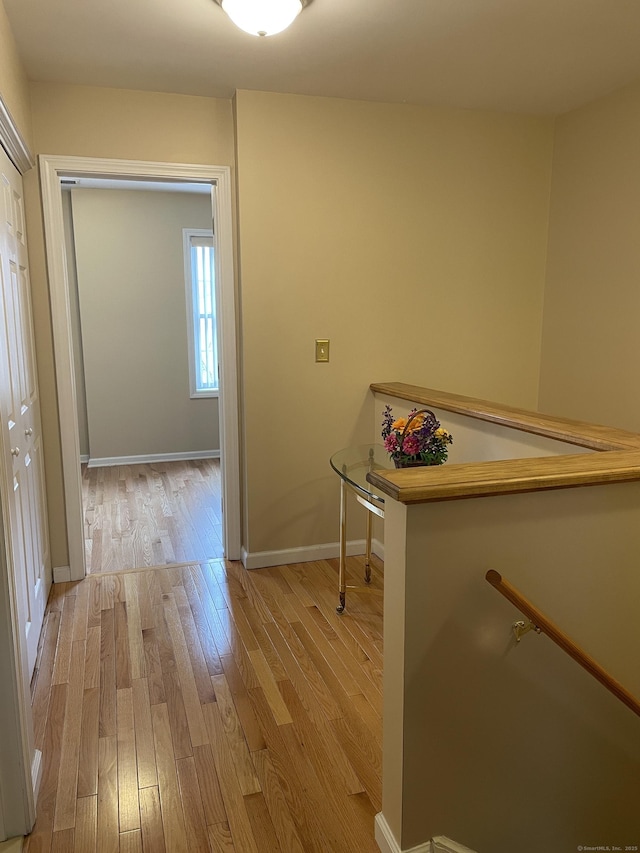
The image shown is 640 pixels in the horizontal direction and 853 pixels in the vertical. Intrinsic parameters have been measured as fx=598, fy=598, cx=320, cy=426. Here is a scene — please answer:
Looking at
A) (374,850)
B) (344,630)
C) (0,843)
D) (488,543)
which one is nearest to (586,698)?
(488,543)

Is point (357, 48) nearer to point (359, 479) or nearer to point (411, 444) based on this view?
point (411, 444)

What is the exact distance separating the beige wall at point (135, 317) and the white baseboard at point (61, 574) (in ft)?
9.06

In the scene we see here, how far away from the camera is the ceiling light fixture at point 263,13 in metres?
2.01

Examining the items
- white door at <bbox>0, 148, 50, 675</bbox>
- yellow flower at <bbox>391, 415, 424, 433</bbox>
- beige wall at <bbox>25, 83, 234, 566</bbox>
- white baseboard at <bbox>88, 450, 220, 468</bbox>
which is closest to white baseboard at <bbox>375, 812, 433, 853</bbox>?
yellow flower at <bbox>391, 415, 424, 433</bbox>

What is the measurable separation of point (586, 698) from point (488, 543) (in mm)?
576

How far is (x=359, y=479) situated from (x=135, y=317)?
4.04m

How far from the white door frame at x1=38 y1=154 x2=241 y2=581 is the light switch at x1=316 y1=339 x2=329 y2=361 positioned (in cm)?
45

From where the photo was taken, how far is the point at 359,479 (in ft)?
7.79

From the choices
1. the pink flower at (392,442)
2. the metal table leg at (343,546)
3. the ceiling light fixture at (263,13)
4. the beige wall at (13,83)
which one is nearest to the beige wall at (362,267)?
the metal table leg at (343,546)

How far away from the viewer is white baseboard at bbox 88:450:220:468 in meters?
5.79

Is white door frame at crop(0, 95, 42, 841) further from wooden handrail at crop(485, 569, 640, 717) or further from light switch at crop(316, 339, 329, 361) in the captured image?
light switch at crop(316, 339, 329, 361)

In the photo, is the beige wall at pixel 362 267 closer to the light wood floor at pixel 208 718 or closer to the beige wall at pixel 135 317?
the light wood floor at pixel 208 718

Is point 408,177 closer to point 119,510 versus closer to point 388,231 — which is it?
point 388,231

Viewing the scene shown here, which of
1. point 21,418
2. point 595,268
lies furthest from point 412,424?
point 595,268
